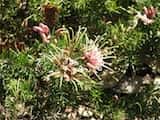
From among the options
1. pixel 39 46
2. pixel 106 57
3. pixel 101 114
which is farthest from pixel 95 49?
pixel 101 114

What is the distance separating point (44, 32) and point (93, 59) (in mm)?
→ 241

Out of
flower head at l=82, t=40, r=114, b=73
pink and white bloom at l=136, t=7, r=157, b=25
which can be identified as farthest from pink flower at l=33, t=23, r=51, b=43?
pink and white bloom at l=136, t=7, r=157, b=25

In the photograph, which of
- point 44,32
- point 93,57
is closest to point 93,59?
point 93,57

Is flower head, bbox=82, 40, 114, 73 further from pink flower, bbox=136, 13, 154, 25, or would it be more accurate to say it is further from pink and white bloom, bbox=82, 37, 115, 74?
pink flower, bbox=136, 13, 154, 25

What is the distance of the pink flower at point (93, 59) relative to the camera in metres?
1.98

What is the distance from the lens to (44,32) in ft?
6.84

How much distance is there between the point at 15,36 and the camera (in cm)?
229

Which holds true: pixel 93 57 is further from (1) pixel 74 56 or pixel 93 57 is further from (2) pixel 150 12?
(2) pixel 150 12

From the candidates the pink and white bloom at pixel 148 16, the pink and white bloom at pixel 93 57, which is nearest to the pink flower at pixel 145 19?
the pink and white bloom at pixel 148 16

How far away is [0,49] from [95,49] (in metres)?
0.44

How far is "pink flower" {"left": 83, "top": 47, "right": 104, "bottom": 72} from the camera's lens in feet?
6.48

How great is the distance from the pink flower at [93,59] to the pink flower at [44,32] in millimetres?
187

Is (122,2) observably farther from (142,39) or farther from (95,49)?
(95,49)

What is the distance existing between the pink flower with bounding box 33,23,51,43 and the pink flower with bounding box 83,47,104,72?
0.61 feet
